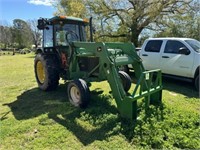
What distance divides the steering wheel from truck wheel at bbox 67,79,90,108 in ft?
5.82

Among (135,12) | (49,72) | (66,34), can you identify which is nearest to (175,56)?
(66,34)

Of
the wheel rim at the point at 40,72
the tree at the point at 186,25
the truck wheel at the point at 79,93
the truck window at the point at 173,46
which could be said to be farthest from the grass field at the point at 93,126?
the tree at the point at 186,25

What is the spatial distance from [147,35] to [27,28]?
40.5 meters

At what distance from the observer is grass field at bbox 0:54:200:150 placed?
134 inches

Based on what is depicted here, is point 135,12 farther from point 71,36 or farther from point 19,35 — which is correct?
point 19,35

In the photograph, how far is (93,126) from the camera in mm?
4004

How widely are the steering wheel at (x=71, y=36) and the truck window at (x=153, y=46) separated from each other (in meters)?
3.19

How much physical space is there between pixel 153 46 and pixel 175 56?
3.83 feet

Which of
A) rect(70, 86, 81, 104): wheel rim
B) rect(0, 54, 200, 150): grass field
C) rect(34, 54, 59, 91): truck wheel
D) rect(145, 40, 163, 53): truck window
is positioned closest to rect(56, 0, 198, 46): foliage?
rect(145, 40, 163, 53): truck window

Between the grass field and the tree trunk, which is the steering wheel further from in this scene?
the tree trunk

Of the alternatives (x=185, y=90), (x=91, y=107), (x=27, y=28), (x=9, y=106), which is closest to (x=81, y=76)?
(x=91, y=107)

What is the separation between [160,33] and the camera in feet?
66.3

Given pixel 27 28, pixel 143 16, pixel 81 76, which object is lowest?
pixel 81 76

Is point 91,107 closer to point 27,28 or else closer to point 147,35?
point 147,35
